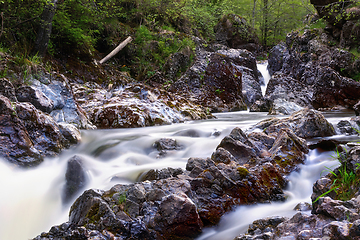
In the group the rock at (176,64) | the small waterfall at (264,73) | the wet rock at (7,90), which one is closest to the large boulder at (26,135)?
the wet rock at (7,90)

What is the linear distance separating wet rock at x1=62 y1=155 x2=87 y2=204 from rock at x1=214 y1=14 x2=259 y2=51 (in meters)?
21.2

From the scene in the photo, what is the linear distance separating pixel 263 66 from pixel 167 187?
18930mm

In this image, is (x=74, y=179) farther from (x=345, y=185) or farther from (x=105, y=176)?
(x=345, y=185)

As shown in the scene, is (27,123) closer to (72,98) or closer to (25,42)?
(72,98)

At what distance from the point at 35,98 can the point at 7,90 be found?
24.2 inches

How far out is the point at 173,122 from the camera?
7.73 m

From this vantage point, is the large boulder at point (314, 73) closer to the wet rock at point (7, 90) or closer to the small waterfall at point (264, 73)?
the small waterfall at point (264, 73)

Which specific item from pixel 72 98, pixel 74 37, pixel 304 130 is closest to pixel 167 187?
pixel 304 130

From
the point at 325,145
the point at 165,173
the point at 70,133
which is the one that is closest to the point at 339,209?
the point at 165,173

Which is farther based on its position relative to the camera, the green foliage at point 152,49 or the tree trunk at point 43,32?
the green foliage at point 152,49

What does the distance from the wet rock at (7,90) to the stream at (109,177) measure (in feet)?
4.86

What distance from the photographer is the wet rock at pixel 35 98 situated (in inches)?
201

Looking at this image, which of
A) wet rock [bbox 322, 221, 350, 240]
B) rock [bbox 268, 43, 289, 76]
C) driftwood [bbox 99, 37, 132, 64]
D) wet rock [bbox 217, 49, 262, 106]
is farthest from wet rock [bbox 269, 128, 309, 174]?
rock [bbox 268, 43, 289, 76]

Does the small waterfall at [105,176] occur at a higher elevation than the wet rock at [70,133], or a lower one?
lower
